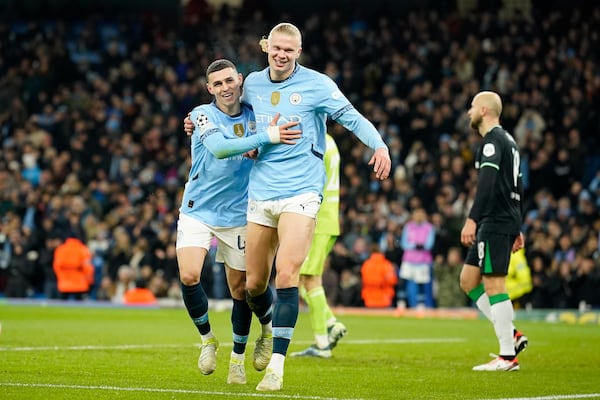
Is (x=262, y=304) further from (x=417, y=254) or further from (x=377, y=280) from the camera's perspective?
(x=377, y=280)

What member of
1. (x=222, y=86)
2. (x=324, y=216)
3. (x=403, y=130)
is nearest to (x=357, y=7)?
(x=403, y=130)

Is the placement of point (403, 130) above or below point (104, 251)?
above

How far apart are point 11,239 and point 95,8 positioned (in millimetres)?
11326

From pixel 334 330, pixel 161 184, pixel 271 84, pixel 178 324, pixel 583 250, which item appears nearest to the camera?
pixel 271 84

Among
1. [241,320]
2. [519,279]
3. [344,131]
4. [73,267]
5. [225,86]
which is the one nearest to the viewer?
[225,86]

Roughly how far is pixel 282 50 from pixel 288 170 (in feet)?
2.96

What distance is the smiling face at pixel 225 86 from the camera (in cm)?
916

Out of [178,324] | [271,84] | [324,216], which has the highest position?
[271,84]

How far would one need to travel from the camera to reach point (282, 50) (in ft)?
28.9

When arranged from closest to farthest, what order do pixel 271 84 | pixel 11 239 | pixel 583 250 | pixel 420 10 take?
pixel 271 84
pixel 583 250
pixel 11 239
pixel 420 10

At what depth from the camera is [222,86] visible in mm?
9164

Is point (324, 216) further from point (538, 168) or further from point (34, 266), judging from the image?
point (34, 266)

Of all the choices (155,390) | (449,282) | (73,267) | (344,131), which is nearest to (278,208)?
(155,390)

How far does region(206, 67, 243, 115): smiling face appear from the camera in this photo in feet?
30.0
